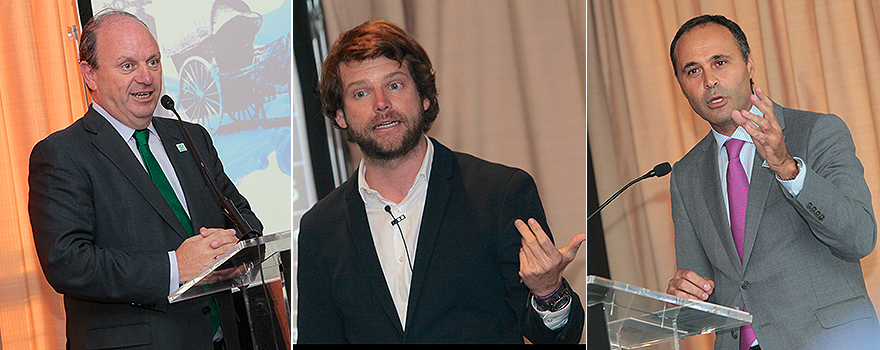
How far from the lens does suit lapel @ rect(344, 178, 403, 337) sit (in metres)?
2.11

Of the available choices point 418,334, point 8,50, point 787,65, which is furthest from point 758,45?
point 8,50

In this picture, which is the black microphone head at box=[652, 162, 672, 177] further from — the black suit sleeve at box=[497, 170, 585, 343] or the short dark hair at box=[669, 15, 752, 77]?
the black suit sleeve at box=[497, 170, 585, 343]

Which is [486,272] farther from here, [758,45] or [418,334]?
[758,45]

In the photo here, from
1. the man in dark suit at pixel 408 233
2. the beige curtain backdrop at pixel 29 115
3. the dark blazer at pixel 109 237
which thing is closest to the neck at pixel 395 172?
the man in dark suit at pixel 408 233

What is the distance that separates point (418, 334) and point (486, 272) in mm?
266

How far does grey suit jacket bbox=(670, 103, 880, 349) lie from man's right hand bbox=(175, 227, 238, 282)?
1.49 meters

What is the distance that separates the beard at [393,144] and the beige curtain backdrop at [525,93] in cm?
5

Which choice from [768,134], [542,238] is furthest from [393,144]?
[768,134]

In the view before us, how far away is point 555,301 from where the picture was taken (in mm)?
2020

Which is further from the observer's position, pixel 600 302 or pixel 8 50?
pixel 8 50

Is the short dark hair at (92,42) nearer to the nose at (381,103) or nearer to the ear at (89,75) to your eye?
the ear at (89,75)

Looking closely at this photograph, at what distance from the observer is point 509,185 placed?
2.05 metres

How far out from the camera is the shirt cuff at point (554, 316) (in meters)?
2.02

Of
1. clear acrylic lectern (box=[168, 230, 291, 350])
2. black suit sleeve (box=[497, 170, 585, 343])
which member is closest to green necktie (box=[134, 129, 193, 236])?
clear acrylic lectern (box=[168, 230, 291, 350])
